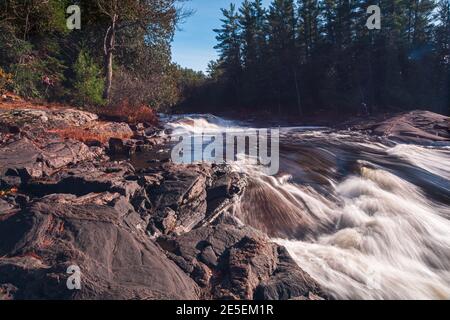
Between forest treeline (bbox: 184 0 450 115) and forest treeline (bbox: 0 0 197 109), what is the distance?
13.0 metres

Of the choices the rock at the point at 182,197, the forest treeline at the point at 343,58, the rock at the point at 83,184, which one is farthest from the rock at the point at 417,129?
the rock at the point at 83,184

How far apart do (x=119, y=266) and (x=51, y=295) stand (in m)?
0.82

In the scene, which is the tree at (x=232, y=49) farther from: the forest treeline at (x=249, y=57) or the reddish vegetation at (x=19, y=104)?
the reddish vegetation at (x=19, y=104)

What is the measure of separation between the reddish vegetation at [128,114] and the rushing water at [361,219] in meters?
8.79

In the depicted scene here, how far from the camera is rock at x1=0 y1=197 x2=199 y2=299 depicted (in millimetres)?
3936

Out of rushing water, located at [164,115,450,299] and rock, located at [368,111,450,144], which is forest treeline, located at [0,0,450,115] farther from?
rushing water, located at [164,115,450,299]

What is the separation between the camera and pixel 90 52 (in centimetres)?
2106

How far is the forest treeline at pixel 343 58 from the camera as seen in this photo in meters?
29.0

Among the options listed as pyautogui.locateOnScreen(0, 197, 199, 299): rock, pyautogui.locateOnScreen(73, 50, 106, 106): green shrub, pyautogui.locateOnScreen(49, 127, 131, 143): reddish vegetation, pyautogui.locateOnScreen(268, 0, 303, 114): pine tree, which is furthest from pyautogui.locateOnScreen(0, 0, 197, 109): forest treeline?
pyautogui.locateOnScreen(268, 0, 303, 114): pine tree

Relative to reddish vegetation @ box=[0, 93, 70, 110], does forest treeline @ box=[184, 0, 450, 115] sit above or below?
above

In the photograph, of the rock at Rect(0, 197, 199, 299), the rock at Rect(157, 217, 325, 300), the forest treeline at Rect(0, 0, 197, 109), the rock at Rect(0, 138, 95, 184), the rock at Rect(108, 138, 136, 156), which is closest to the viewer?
the rock at Rect(0, 197, 199, 299)

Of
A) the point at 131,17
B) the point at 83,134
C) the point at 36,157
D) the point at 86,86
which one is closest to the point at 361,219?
the point at 36,157

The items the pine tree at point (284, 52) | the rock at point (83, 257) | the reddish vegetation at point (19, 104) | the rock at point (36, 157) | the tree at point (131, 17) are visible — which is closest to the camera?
the rock at point (83, 257)
